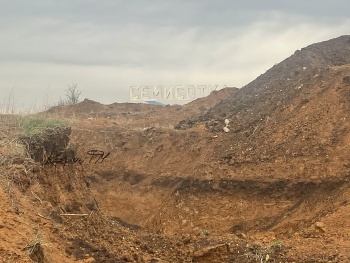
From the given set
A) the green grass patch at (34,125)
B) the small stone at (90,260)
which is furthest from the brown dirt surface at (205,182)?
the green grass patch at (34,125)

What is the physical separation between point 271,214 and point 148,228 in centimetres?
355

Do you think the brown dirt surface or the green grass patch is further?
the green grass patch

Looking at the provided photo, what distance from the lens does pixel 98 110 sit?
34562 mm

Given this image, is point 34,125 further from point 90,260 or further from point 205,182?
point 205,182

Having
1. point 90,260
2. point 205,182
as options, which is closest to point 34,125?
point 90,260

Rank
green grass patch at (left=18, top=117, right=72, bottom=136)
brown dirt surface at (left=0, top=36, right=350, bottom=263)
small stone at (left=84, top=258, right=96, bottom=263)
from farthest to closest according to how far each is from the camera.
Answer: green grass patch at (left=18, top=117, right=72, bottom=136) < brown dirt surface at (left=0, top=36, right=350, bottom=263) < small stone at (left=84, top=258, right=96, bottom=263)

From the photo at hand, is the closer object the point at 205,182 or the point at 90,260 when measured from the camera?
the point at 90,260

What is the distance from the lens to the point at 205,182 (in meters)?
14.2

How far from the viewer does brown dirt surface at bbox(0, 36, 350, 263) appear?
6.91 m

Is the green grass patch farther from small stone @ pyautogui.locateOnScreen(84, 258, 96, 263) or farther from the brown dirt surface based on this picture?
small stone @ pyautogui.locateOnScreen(84, 258, 96, 263)

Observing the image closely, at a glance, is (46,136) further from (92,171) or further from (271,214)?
(92,171)

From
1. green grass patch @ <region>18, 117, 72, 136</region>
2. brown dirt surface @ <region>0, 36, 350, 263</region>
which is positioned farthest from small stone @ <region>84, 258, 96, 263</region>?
green grass patch @ <region>18, 117, 72, 136</region>

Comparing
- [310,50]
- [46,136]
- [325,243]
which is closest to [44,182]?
[46,136]

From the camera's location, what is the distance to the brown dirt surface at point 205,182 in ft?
22.7
